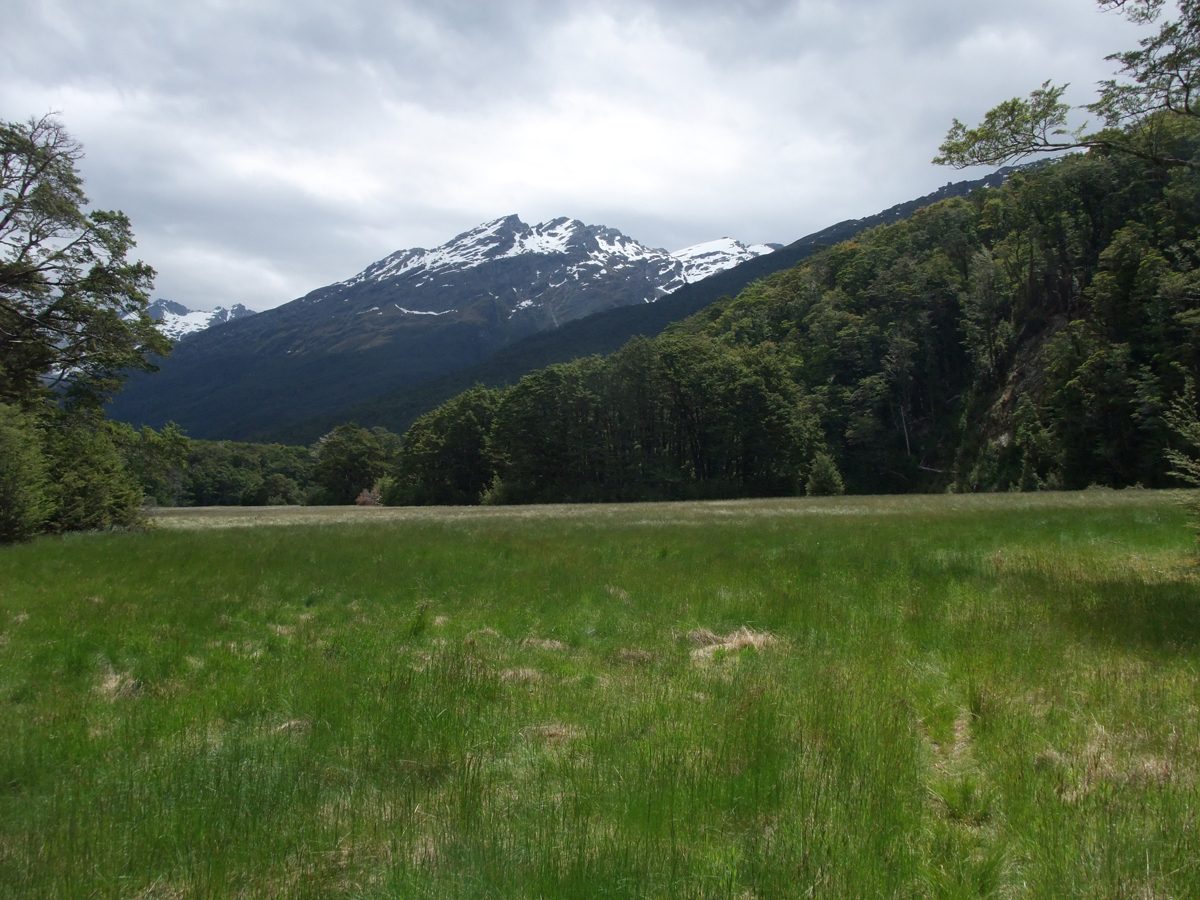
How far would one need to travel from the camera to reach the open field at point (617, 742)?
3533mm

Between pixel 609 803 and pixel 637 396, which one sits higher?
pixel 637 396

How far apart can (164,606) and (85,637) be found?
7.27 feet

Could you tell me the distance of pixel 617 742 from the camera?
538cm

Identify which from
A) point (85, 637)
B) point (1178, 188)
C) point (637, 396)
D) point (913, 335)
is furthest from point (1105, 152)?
point (913, 335)

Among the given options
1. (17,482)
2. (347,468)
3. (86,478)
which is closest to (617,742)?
(17,482)

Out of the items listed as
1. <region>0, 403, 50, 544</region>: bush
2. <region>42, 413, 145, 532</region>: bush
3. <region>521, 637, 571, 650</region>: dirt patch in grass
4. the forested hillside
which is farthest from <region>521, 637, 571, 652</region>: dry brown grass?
the forested hillside

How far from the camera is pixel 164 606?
37.1 feet

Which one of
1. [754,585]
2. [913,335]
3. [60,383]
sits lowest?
[754,585]

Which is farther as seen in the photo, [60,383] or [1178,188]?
[1178,188]

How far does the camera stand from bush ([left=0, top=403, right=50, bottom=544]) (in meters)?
22.4

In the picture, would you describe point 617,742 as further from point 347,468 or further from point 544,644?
point 347,468

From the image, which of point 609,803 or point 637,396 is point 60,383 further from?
point 637,396

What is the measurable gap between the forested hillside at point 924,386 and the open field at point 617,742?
55782 millimetres

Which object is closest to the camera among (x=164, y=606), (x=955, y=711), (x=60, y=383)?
(x=955, y=711)
